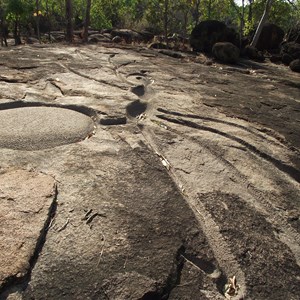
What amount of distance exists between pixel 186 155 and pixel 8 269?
199 centimetres

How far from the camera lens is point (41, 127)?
358 centimetres

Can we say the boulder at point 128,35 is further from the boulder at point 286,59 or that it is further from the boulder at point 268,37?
the boulder at point 286,59

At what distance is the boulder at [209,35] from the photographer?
36.4 ft

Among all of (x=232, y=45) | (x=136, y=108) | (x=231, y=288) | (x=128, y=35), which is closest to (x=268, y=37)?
(x=232, y=45)

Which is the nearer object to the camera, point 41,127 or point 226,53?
point 41,127

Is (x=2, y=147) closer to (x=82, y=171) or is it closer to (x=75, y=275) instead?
(x=82, y=171)

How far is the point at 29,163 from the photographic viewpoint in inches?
115

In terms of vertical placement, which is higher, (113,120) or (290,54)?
(113,120)

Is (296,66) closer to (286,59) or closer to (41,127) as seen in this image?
(286,59)

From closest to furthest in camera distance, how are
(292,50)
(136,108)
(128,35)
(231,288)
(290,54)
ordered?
1. (231,288)
2. (136,108)
3. (290,54)
4. (292,50)
5. (128,35)

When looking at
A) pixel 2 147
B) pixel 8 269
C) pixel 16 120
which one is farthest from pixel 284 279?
pixel 16 120

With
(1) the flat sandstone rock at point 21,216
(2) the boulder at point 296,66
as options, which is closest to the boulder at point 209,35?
(2) the boulder at point 296,66

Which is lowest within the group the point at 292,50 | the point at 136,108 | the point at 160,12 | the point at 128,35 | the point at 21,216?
the point at 128,35

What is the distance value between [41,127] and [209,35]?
890 cm
